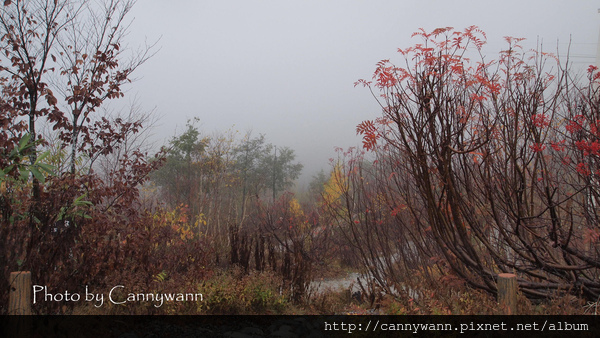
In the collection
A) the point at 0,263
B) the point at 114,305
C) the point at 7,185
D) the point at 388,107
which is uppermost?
the point at 388,107

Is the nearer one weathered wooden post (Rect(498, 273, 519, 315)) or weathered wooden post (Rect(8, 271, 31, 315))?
weathered wooden post (Rect(498, 273, 519, 315))

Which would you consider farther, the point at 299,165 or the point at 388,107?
the point at 299,165

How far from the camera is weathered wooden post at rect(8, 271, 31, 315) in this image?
9.71 feet

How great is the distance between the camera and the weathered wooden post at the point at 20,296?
2.96m

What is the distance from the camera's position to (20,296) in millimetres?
2971

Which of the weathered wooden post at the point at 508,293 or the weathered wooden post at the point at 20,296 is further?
the weathered wooden post at the point at 20,296

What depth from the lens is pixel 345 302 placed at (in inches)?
224

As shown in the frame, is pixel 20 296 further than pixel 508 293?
Yes
